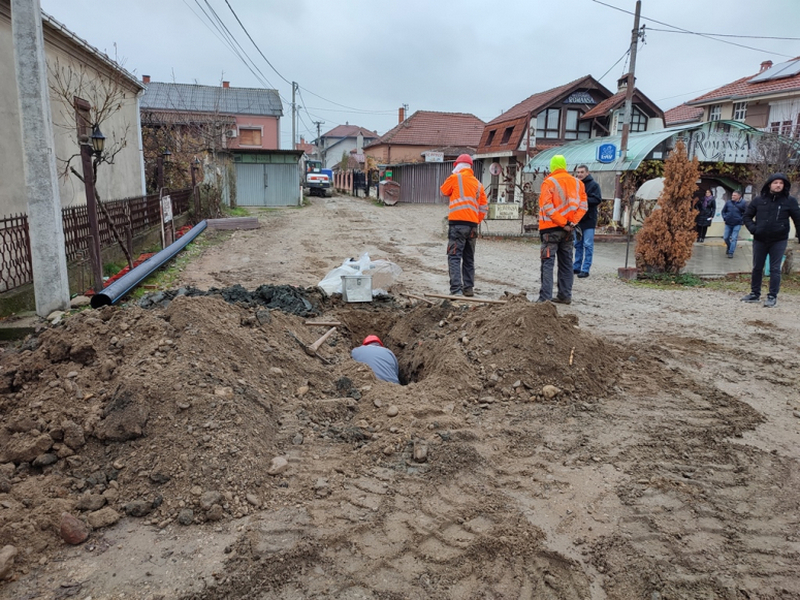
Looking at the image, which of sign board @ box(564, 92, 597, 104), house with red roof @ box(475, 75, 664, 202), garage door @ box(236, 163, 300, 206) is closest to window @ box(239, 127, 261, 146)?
garage door @ box(236, 163, 300, 206)

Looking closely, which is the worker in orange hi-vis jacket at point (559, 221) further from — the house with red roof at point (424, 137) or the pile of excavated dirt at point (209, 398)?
the house with red roof at point (424, 137)

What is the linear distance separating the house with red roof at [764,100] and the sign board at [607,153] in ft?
25.9

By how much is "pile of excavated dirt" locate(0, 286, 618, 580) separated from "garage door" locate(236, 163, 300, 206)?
2473 centimetres

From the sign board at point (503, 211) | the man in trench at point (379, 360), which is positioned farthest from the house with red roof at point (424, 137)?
the man in trench at point (379, 360)

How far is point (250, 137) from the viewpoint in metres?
40.3

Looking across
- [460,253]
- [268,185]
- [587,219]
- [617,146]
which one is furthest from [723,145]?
[268,185]

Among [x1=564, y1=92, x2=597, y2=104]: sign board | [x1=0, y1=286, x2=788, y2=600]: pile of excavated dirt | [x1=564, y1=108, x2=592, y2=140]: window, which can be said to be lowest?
[x1=0, y1=286, x2=788, y2=600]: pile of excavated dirt

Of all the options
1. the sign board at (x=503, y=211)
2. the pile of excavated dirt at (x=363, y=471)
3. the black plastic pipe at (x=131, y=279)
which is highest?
the sign board at (x=503, y=211)

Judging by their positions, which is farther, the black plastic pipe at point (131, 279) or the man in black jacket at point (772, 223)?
the man in black jacket at point (772, 223)

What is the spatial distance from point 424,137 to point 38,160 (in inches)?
1488

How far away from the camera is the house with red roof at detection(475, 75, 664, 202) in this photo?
2745 centimetres

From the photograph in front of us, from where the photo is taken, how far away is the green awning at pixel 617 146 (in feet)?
59.7

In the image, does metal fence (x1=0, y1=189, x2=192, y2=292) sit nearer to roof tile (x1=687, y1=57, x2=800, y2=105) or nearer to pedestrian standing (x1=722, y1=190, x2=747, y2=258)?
pedestrian standing (x1=722, y1=190, x2=747, y2=258)

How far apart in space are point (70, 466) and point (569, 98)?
30.1m
